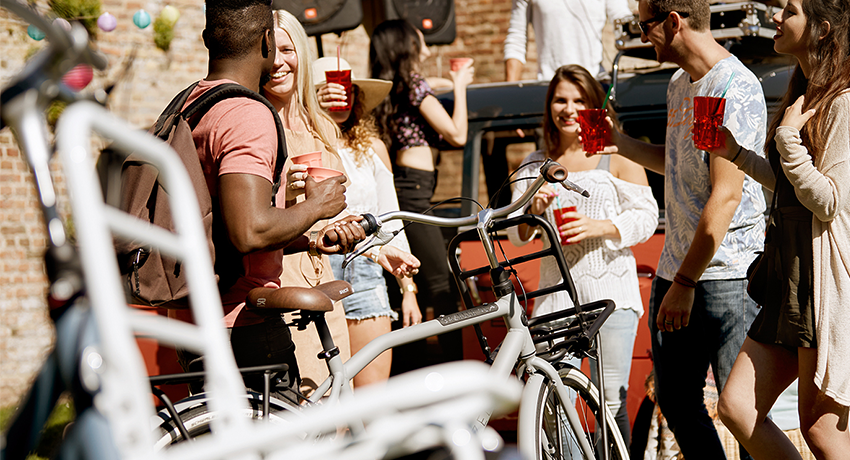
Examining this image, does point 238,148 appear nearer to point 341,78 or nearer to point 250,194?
point 250,194

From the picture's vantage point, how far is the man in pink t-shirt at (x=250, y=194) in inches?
64.0

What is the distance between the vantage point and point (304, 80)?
2521 mm

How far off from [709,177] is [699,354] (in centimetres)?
65

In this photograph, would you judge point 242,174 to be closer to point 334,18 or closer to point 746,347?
point 746,347

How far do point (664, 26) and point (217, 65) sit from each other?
63.6 inches

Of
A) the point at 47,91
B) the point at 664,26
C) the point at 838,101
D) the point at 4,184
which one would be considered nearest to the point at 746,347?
the point at 838,101

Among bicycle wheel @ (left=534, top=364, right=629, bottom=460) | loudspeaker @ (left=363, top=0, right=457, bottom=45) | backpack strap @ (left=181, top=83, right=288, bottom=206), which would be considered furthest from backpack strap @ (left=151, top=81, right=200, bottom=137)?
loudspeaker @ (left=363, top=0, right=457, bottom=45)

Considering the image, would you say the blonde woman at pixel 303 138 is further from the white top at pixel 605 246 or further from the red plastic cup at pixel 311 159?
the white top at pixel 605 246

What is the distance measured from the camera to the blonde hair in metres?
2.40

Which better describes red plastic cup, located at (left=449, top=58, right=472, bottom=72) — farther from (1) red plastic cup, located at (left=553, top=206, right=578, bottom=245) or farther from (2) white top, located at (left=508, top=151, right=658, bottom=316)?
(1) red plastic cup, located at (left=553, top=206, right=578, bottom=245)

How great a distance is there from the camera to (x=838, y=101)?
2023 millimetres

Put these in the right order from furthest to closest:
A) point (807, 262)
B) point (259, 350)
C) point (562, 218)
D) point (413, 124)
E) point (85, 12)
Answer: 1. point (85, 12)
2. point (413, 124)
3. point (562, 218)
4. point (807, 262)
5. point (259, 350)

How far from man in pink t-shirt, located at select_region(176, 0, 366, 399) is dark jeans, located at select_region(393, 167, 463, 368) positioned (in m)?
1.77

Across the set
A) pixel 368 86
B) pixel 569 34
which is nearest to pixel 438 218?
pixel 368 86
